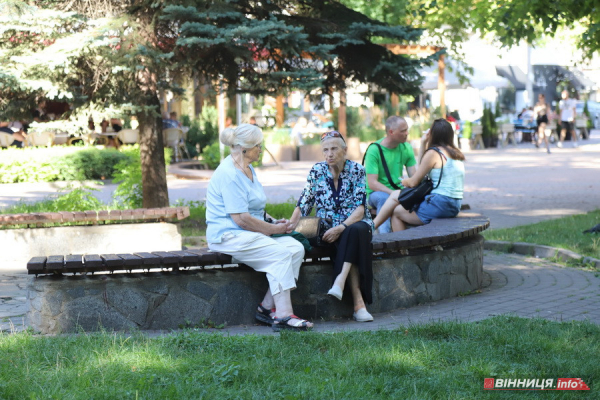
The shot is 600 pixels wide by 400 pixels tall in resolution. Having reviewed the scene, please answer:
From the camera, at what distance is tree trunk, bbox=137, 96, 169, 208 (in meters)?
10.9

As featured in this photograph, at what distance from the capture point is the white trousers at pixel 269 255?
18.9ft

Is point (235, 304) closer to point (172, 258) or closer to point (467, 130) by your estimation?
point (172, 258)

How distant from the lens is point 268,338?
5.20m

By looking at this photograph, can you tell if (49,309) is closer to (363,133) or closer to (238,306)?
(238,306)

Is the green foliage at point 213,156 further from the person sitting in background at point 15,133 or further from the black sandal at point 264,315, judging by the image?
the black sandal at point 264,315

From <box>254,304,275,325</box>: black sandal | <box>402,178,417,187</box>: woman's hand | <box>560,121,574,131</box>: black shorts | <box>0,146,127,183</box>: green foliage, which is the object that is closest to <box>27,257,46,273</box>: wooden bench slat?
<box>254,304,275,325</box>: black sandal

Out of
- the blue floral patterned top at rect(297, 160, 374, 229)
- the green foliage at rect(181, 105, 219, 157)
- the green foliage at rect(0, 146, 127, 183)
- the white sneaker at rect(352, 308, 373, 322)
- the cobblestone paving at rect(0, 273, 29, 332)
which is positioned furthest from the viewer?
the green foliage at rect(181, 105, 219, 157)

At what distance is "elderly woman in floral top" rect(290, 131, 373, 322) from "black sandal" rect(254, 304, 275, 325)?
1.85ft

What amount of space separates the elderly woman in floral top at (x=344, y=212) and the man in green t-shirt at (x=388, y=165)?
225 cm

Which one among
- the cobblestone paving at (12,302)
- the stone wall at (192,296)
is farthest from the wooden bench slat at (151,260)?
the cobblestone paving at (12,302)

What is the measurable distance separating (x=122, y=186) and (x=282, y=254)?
20.3 feet

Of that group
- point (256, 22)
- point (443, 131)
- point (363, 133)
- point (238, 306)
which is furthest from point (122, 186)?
point (363, 133)

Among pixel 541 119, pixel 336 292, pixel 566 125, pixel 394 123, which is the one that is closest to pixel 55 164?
pixel 394 123

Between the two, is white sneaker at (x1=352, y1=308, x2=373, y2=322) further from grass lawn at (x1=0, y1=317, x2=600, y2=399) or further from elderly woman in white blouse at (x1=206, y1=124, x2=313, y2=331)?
grass lawn at (x1=0, y1=317, x2=600, y2=399)
